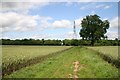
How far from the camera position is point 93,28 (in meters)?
139

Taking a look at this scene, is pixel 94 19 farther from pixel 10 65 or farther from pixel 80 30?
pixel 10 65

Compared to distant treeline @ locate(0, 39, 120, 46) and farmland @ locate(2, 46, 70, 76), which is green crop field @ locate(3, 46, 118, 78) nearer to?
farmland @ locate(2, 46, 70, 76)

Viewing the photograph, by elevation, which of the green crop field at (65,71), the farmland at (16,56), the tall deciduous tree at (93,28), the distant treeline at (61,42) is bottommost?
the green crop field at (65,71)

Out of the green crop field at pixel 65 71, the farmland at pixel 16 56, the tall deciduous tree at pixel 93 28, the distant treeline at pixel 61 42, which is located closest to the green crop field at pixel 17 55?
the farmland at pixel 16 56

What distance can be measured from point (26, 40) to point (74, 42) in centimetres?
2888

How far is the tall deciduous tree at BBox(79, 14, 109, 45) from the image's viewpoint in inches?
5482

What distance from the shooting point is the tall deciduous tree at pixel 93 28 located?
457ft

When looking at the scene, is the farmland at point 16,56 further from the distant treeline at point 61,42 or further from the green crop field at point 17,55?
the distant treeline at point 61,42

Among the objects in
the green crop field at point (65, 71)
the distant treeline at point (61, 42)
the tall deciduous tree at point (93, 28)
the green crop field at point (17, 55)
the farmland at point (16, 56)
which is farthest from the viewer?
the distant treeline at point (61, 42)

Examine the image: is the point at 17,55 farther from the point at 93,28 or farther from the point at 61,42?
the point at 61,42

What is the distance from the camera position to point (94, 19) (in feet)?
468

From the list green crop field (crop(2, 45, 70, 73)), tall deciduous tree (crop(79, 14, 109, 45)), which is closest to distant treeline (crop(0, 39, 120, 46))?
tall deciduous tree (crop(79, 14, 109, 45))

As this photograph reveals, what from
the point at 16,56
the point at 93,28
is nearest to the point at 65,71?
the point at 16,56

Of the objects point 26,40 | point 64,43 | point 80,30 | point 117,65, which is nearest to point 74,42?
point 64,43
